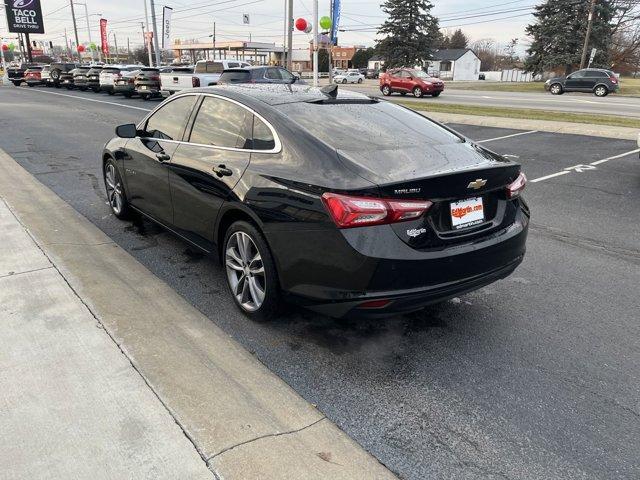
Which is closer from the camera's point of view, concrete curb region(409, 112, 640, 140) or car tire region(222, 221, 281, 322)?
car tire region(222, 221, 281, 322)

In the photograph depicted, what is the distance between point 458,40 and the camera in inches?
4409

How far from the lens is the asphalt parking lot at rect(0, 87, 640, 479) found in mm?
2473

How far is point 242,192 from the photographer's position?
137 inches

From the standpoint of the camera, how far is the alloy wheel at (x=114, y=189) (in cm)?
575

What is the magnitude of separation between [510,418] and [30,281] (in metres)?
3.67

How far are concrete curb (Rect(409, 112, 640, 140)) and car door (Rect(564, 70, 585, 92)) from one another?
20.2m

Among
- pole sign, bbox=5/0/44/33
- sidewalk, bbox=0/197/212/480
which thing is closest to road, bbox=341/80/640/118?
sidewalk, bbox=0/197/212/480

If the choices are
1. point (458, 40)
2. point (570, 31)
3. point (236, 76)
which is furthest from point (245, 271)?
point (458, 40)

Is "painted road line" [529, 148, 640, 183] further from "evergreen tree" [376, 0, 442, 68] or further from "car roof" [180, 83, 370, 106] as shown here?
"evergreen tree" [376, 0, 442, 68]

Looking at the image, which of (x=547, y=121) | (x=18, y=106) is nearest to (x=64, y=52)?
(x=18, y=106)

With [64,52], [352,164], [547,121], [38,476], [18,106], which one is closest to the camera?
[38,476]

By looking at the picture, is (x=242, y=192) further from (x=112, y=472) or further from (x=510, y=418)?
(x=510, y=418)

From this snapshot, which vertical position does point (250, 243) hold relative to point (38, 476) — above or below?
above

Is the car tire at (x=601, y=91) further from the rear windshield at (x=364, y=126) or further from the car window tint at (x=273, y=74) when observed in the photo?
the rear windshield at (x=364, y=126)
